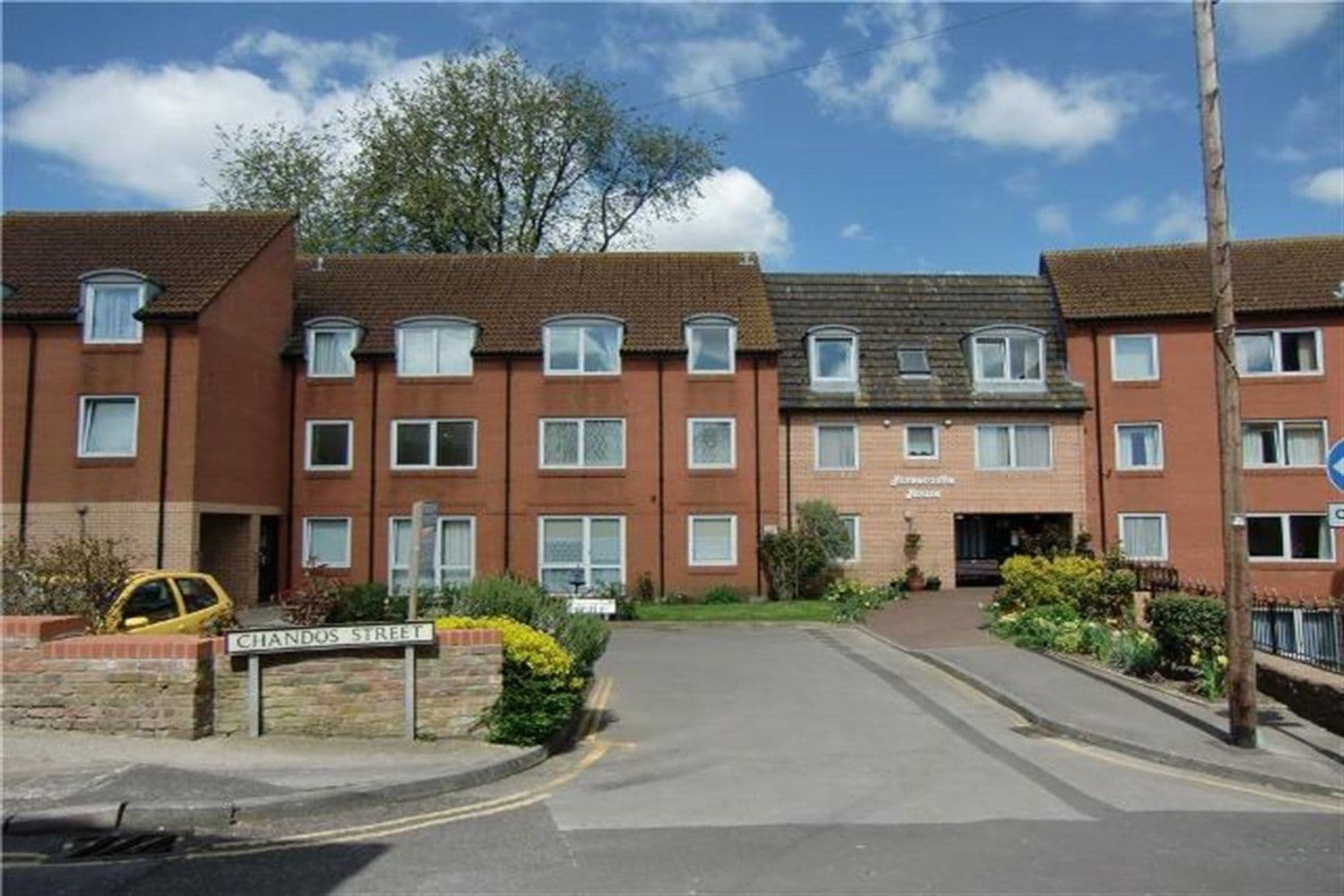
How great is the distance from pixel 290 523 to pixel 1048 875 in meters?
26.2

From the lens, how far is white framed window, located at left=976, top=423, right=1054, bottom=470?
30719mm

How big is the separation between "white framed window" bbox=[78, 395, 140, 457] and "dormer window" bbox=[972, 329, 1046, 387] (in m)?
22.3

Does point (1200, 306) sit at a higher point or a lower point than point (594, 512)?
higher

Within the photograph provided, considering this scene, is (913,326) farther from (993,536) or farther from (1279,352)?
(1279,352)

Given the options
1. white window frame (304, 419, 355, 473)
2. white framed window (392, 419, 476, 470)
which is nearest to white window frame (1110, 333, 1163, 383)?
white framed window (392, 419, 476, 470)

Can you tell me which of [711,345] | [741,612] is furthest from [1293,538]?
[711,345]

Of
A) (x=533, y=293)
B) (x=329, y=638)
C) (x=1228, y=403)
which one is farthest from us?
(x=533, y=293)

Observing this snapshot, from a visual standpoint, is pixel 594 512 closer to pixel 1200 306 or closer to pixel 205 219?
pixel 205 219

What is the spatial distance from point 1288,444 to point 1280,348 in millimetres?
2728

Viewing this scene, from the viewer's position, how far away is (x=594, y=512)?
2958cm

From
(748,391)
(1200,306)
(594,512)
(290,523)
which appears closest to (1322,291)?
(1200,306)

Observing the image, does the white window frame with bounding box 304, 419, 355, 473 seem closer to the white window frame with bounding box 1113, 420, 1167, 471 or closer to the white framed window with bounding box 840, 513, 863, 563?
the white framed window with bounding box 840, 513, 863, 563

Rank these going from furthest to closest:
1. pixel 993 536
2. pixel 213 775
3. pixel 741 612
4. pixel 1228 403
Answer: pixel 993 536 → pixel 741 612 → pixel 1228 403 → pixel 213 775

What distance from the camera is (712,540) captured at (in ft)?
97.1
